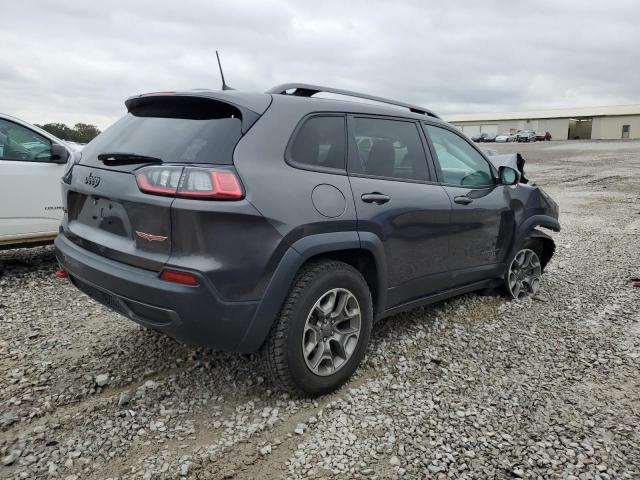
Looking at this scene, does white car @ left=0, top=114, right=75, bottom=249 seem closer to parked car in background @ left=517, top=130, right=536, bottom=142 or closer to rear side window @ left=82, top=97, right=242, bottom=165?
rear side window @ left=82, top=97, right=242, bottom=165

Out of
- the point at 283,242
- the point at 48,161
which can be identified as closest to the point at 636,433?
the point at 283,242

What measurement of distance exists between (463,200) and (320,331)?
168 cm

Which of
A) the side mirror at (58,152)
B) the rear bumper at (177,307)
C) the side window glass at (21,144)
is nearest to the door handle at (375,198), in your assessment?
the rear bumper at (177,307)

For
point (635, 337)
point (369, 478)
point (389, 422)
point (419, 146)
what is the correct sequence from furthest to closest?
point (635, 337)
point (419, 146)
point (389, 422)
point (369, 478)

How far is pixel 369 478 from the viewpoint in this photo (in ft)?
7.80

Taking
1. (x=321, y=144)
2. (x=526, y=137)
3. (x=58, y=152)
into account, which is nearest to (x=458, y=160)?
(x=321, y=144)

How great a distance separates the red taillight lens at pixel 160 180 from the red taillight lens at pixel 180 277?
1.28ft

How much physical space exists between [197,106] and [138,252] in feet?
2.91

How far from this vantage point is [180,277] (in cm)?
250

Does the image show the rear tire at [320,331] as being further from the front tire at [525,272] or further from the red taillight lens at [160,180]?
the front tire at [525,272]

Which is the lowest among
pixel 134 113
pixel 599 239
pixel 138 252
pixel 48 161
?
pixel 599 239

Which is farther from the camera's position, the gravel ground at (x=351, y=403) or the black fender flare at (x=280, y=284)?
the black fender flare at (x=280, y=284)

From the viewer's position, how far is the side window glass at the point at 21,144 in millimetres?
5230

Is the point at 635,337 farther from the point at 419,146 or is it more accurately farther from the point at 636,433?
the point at 419,146
